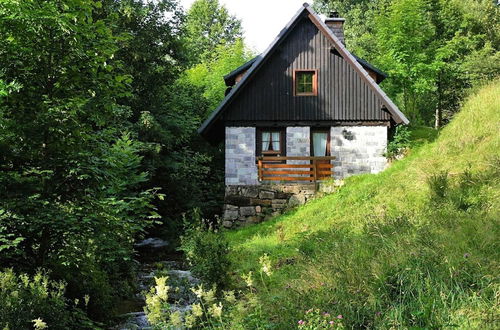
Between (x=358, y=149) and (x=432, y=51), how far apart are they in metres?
10.1

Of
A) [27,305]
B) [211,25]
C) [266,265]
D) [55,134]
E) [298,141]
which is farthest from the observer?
[211,25]

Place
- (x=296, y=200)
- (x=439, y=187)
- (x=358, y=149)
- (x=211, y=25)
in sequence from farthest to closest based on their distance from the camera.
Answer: (x=211, y=25), (x=358, y=149), (x=296, y=200), (x=439, y=187)

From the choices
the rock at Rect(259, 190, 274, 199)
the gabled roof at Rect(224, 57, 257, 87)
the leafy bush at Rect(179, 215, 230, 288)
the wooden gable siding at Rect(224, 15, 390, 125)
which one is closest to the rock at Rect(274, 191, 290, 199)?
the rock at Rect(259, 190, 274, 199)

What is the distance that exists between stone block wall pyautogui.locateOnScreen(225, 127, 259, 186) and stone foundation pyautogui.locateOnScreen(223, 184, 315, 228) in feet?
3.12

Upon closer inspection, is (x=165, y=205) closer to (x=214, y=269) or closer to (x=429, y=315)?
(x=214, y=269)

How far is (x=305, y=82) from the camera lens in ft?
68.9

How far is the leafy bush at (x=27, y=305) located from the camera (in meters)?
5.59

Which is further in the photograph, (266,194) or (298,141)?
(298,141)

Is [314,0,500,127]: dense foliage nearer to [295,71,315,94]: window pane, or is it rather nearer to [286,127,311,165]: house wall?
[295,71,315,94]: window pane

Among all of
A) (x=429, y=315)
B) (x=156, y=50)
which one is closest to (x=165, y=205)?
(x=156, y=50)

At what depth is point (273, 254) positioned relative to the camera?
12.1 metres

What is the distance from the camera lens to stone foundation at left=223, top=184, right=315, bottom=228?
19.4 metres

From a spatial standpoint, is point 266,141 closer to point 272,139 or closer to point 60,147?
point 272,139

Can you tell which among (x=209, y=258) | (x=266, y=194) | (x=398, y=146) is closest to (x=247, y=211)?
(x=266, y=194)
